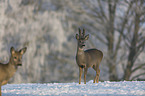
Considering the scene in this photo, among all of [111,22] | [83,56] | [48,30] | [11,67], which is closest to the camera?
[11,67]

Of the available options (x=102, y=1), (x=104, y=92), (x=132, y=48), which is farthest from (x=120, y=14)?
(x=104, y=92)

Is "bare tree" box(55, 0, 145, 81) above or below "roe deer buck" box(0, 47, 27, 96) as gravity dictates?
above

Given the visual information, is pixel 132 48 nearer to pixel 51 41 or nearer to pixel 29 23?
pixel 51 41

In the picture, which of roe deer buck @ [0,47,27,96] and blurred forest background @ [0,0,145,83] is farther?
blurred forest background @ [0,0,145,83]

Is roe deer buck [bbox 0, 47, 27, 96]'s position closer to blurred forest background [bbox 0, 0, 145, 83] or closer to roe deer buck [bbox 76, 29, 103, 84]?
roe deer buck [bbox 76, 29, 103, 84]

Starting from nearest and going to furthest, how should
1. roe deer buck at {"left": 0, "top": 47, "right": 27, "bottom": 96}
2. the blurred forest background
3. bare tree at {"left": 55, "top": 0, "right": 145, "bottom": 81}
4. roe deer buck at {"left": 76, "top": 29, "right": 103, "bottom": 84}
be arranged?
roe deer buck at {"left": 0, "top": 47, "right": 27, "bottom": 96} < roe deer buck at {"left": 76, "top": 29, "right": 103, "bottom": 84} < the blurred forest background < bare tree at {"left": 55, "top": 0, "right": 145, "bottom": 81}

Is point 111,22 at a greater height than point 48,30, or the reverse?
point 111,22

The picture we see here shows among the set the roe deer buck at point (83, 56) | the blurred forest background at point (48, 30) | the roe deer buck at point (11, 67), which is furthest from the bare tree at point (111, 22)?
the roe deer buck at point (11, 67)

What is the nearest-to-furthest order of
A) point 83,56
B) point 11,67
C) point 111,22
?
1. point 11,67
2. point 83,56
3. point 111,22

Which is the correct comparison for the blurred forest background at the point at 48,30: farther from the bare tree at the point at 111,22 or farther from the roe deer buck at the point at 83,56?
the roe deer buck at the point at 83,56

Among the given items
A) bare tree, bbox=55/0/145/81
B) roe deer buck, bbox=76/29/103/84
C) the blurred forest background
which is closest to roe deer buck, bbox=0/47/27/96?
roe deer buck, bbox=76/29/103/84

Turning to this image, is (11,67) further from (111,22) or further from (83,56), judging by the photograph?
(111,22)

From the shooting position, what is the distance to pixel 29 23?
57.2 feet

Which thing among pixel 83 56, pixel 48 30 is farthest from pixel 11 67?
pixel 48 30
